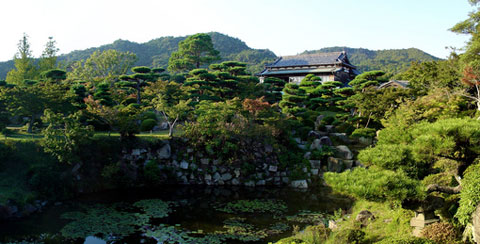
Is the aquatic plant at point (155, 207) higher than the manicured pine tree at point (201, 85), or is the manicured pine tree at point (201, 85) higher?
the manicured pine tree at point (201, 85)

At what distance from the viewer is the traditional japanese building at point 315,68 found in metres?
28.7

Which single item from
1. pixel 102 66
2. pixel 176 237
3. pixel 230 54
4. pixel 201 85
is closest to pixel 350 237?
pixel 176 237

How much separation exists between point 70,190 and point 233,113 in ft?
26.9

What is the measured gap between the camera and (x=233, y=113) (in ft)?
52.2

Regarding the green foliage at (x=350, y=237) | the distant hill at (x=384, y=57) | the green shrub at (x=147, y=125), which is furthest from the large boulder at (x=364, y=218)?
the distant hill at (x=384, y=57)

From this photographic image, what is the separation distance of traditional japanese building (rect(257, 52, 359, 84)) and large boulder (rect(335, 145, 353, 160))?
13.0 m

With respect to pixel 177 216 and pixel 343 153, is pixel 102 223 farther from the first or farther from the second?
pixel 343 153

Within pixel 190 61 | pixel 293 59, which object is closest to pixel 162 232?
pixel 190 61

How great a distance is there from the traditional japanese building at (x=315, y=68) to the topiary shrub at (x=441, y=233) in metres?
23.4

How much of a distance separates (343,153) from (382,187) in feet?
38.2

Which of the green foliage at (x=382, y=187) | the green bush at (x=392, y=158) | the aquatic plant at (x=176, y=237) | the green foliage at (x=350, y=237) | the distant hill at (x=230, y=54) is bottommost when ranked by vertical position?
the aquatic plant at (x=176, y=237)

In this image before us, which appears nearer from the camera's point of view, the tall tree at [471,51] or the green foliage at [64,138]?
the green foliage at [64,138]

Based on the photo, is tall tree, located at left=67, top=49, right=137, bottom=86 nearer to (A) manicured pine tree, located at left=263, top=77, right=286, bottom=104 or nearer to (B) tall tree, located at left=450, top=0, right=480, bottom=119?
(A) manicured pine tree, located at left=263, top=77, right=286, bottom=104

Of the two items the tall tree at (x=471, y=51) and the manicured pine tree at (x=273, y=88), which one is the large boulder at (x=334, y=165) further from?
the manicured pine tree at (x=273, y=88)
